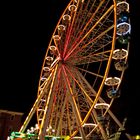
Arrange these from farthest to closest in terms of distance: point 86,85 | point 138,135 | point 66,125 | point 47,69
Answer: point 138,135, point 47,69, point 66,125, point 86,85

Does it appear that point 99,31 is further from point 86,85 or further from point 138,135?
point 138,135

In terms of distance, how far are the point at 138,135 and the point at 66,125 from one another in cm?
2288

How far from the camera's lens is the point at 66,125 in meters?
22.9

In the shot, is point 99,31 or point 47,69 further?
point 47,69

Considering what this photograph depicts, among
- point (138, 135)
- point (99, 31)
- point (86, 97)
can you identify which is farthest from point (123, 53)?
point (138, 135)

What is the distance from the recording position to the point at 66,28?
23.6m

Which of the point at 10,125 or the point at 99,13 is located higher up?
the point at 99,13

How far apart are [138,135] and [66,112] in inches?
900

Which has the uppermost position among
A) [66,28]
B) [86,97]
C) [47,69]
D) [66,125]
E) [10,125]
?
[66,28]

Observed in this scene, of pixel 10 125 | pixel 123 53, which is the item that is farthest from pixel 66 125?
pixel 10 125

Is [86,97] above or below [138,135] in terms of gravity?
Answer: above

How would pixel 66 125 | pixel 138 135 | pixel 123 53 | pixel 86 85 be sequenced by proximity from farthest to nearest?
pixel 138 135 < pixel 66 125 < pixel 86 85 < pixel 123 53

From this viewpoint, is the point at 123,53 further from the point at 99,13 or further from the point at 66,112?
the point at 66,112

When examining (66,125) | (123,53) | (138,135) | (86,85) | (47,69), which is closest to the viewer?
(123,53)
